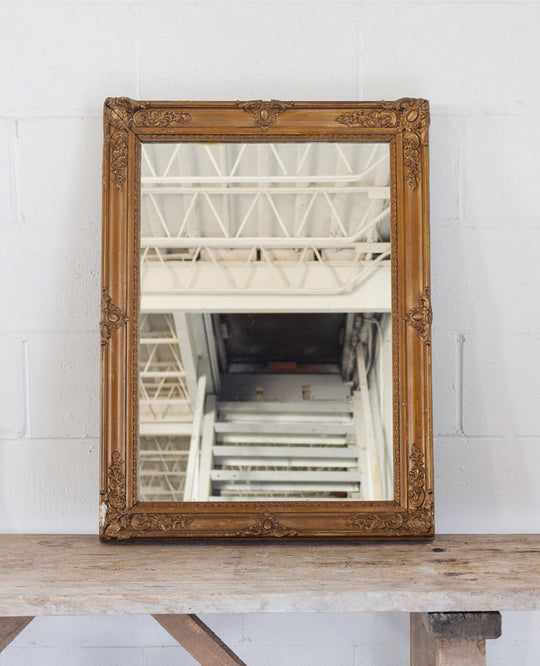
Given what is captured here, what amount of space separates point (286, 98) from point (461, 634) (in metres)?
0.90

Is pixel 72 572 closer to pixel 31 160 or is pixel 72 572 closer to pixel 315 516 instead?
pixel 315 516

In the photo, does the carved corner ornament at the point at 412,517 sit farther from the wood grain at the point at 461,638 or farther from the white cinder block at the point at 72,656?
the white cinder block at the point at 72,656

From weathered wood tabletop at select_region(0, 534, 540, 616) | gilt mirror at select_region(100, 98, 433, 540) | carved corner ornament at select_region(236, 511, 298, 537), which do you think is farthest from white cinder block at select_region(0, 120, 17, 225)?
carved corner ornament at select_region(236, 511, 298, 537)

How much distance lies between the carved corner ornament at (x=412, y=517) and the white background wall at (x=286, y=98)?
0.11 metres

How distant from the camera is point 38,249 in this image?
114 centimetres

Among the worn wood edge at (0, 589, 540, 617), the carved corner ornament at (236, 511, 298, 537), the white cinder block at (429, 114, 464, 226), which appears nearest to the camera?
the worn wood edge at (0, 589, 540, 617)

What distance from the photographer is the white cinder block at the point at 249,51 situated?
3.72ft

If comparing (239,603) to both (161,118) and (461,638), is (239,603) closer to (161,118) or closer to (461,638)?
(461,638)

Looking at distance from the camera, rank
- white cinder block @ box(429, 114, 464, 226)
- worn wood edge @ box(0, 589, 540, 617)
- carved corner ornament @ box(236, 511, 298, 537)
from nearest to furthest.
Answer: worn wood edge @ box(0, 589, 540, 617) → carved corner ornament @ box(236, 511, 298, 537) → white cinder block @ box(429, 114, 464, 226)

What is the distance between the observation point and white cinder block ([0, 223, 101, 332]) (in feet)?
3.75

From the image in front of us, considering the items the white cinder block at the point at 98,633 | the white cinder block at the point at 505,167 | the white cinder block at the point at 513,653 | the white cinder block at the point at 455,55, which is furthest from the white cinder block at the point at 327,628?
the white cinder block at the point at 455,55

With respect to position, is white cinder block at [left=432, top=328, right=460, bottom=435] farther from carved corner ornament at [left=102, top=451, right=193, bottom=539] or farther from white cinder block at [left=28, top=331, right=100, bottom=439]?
white cinder block at [left=28, top=331, right=100, bottom=439]

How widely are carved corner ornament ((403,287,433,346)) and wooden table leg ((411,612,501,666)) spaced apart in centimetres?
41

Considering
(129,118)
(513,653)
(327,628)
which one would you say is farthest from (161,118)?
(513,653)
